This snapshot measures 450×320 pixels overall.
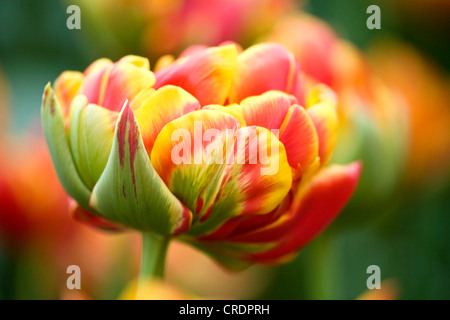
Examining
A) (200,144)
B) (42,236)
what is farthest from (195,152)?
(42,236)

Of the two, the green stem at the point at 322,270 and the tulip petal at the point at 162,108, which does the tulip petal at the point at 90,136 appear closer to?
the tulip petal at the point at 162,108

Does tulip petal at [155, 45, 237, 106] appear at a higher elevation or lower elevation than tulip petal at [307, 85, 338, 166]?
higher

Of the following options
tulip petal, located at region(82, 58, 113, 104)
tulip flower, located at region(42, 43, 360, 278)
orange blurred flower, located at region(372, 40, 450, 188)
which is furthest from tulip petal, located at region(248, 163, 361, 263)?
orange blurred flower, located at region(372, 40, 450, 188)

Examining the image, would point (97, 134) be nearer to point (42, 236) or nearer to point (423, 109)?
point (42, 236)

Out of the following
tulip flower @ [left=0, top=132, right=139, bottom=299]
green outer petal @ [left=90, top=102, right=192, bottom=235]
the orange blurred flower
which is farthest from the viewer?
the orange blurred flower

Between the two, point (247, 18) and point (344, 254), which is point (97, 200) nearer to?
point (247, 18)

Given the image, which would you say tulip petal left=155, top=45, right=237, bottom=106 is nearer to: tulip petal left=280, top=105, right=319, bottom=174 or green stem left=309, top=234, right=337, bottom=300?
tulip petal left=280, top=105, right=319, bottom=174
